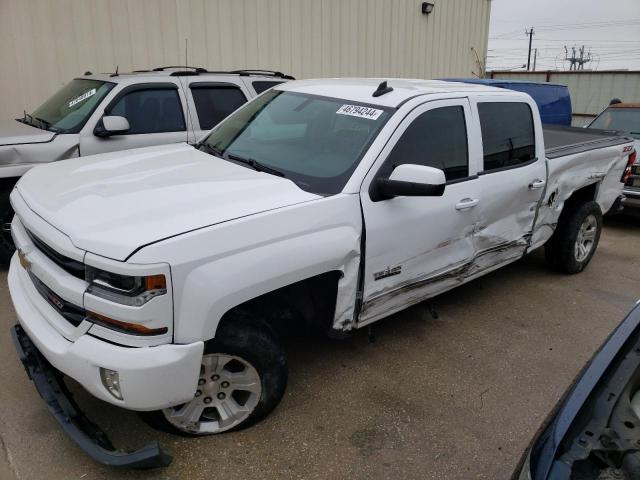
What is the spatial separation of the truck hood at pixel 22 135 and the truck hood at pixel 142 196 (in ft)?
5.02

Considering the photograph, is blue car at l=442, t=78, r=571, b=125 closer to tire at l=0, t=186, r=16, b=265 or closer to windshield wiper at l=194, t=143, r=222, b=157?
windshield wiper at l=194, t=143, r=222, b=157

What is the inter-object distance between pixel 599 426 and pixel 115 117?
471 centimetres

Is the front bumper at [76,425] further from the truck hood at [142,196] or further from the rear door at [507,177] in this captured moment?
the rear door at [507,177]

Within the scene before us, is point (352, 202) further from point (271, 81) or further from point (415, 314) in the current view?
point (271, 81)

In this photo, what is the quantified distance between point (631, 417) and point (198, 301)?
5.76ft

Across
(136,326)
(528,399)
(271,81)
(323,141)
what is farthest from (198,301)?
(271,81)

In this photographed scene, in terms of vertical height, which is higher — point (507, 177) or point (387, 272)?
point (507, 177)

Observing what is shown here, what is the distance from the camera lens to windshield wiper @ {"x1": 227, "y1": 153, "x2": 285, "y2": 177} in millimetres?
3296

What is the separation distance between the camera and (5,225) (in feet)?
16.0

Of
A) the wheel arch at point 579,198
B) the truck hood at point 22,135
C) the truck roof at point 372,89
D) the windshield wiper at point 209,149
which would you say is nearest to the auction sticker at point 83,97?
the truck hood at point 22,135

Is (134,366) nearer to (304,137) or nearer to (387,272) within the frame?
(387,272)

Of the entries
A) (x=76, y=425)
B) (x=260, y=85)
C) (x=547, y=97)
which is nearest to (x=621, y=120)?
(x=547, y=97)

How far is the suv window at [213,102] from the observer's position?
5.84 m

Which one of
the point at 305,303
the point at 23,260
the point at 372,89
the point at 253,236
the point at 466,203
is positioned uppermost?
the point at 372,89
